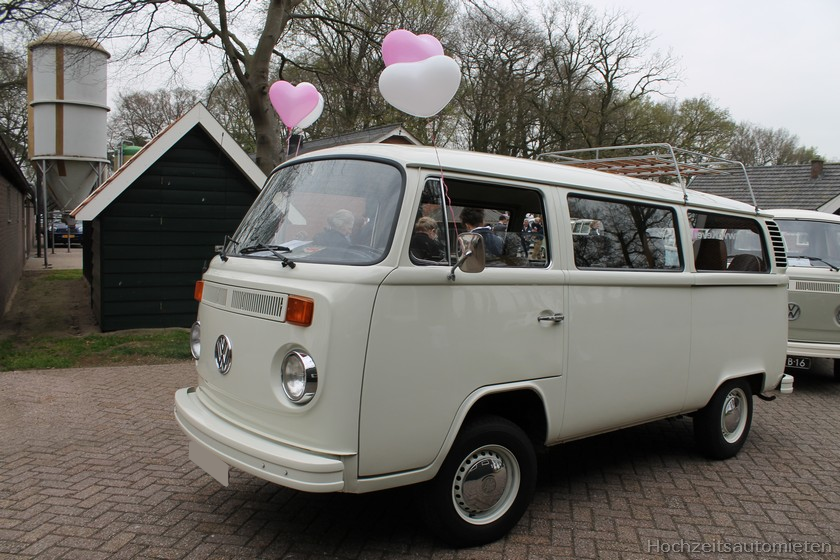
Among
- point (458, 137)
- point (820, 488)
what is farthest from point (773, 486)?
point (458, 137)

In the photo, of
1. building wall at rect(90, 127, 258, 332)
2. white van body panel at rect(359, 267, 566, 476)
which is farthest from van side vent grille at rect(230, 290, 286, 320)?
building wall at rect(90, 127, 258, 332)

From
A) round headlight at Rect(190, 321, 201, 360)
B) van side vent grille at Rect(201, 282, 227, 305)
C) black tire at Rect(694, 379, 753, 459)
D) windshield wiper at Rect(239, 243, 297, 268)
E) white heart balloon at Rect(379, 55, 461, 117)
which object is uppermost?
white heart balloon at Rect(379, 55, 461, 117)

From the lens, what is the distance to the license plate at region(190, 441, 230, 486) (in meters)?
3.50

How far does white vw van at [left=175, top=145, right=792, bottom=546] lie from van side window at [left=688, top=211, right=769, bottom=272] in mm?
253

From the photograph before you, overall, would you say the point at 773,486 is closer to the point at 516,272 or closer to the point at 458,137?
the point at 516,272

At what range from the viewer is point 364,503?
4270 mm

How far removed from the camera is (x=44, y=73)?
19078 millimetres

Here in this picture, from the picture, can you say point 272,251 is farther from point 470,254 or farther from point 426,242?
point 470,254

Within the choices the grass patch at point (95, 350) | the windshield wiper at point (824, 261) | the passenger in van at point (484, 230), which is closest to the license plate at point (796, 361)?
the windshield wiper at point (824, 261)

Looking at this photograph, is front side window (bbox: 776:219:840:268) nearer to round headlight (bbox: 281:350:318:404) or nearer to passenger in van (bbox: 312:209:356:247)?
passenger in van (bbox: 312:209:356:247)

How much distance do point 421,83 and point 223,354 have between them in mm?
1929

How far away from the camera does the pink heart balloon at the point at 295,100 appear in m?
6.26

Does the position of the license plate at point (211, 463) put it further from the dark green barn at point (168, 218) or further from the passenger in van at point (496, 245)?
the dark green barn at point (168, 218)

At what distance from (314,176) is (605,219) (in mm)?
1941
